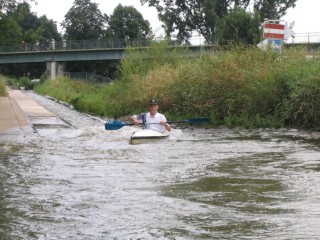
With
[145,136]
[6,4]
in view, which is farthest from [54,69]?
[145,136]

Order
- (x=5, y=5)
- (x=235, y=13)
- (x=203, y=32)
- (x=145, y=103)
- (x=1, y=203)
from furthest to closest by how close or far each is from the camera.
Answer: (x=203, y=32), (x=235, y=13), (x=5, y=5), (x=145, y=103), (x=1, y=203)

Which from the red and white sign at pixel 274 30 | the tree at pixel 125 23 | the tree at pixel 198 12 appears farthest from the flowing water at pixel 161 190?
the tree at pixel 125 23

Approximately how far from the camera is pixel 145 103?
20.9 metres

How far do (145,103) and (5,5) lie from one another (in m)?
12.9

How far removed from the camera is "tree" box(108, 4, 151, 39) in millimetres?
89438

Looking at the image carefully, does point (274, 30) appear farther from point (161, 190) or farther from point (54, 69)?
point (54, 69)

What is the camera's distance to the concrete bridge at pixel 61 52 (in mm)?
63969

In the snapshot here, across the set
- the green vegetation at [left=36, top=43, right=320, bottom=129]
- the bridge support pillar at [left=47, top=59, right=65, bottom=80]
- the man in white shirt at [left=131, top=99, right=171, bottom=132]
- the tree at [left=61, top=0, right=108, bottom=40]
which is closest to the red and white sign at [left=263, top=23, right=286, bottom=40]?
the green vegetation at [left=36, top=43, right=320, bottom=129]

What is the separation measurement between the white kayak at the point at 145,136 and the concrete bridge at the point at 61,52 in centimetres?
5006

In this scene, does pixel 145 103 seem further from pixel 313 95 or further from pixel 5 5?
pixel 5 5

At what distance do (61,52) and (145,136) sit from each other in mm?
55610

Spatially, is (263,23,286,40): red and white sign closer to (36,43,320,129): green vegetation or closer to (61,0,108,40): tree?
(36,43,320,129): green vegetation

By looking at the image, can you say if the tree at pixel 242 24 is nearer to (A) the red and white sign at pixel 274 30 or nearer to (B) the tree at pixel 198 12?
(B) the tree at pixel 198 12

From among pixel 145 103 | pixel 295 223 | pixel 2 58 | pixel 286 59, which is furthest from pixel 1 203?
pixel 2 58
